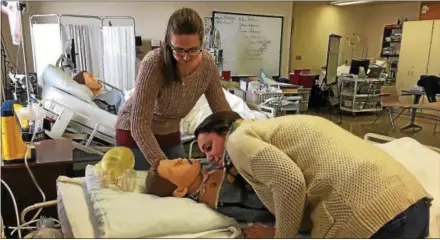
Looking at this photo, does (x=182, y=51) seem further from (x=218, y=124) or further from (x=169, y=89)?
(x=218, y=124)

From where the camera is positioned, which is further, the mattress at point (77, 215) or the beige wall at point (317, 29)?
the beige wall at point (317, 29)

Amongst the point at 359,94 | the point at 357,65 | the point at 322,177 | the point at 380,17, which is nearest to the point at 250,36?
the point at 357,65

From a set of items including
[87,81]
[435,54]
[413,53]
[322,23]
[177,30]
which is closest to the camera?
[177,30]

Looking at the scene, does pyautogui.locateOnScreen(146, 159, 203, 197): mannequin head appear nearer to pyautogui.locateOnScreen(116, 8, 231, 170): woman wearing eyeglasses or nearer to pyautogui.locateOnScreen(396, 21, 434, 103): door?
pyautogui.locateOnScreen(116, 8, 231, 170): woman wearing eyeglasses

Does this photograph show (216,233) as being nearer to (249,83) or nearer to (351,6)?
(249,83)

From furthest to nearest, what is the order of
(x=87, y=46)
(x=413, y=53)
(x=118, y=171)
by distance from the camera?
(x=413, y=53), (x=87, y=46), (x=118, y=171)

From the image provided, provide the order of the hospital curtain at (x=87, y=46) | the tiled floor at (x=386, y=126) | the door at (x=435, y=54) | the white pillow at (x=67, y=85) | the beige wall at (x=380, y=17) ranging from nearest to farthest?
the white pillow at (x=67, y=85) < the hospital curtain at (x=87, y=46) < the tiled floor at (x=386, y=126) < the door at (x=435, y=54) < the beige wall at (x=380, y=17)

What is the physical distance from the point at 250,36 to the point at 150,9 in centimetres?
161

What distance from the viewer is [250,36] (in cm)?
545

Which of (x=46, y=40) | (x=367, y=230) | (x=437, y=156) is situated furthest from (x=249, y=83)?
(x=367, y=230)

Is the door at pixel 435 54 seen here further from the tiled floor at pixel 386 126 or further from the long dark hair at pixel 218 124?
the long dark hair at pixel 218 124

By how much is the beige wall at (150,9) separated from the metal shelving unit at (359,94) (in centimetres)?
144

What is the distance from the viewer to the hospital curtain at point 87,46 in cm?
405

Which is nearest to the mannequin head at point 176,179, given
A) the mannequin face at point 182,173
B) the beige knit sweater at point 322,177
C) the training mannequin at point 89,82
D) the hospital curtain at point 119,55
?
the mannequin face at point 182,173
